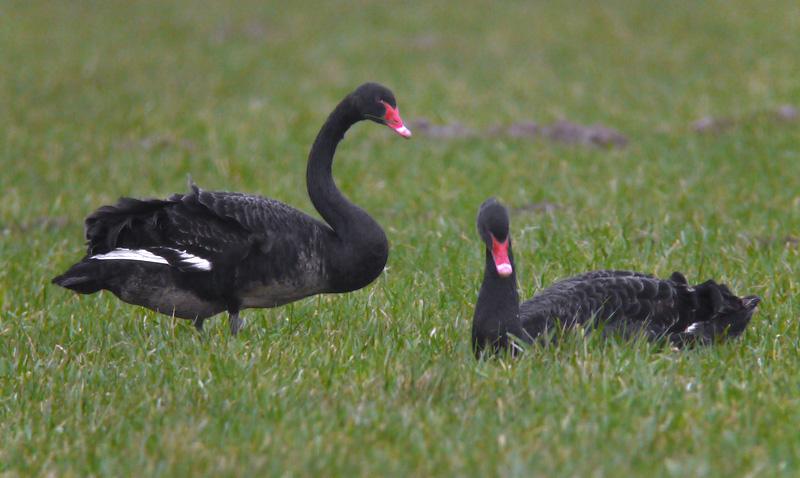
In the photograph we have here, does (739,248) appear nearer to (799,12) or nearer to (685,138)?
(685,138)

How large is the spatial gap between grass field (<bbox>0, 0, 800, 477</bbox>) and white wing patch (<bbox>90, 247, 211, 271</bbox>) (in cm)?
42

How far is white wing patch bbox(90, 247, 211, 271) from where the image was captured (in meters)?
6.11

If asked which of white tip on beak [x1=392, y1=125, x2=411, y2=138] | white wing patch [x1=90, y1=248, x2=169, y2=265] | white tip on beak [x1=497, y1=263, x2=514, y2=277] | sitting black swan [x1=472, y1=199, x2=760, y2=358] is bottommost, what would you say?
sitting black swan [x1=472, y1=199, x2=760, y2=358]

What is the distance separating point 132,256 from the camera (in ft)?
20.2

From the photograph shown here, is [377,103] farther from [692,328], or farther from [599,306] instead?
[692,328]

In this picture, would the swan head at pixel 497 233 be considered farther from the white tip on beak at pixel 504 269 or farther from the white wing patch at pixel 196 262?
the white wing patch at pixel 196 262

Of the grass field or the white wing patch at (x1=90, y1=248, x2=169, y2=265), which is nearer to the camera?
the grass field

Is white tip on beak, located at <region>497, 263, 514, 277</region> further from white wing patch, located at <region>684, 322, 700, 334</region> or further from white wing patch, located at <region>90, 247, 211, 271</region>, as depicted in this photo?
white wing patch, located at <region>90, 247, 211, 271</region>

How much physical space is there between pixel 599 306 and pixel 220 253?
1995 mm

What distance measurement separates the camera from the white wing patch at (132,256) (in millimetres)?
6133

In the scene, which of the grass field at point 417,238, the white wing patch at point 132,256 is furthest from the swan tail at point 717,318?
the white wing patch at point 132,256

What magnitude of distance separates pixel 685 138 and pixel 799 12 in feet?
33.2

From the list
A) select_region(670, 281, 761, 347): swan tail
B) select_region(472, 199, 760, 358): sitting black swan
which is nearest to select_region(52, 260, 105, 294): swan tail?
select_region(472, 199, 760, 358): sitting black swan

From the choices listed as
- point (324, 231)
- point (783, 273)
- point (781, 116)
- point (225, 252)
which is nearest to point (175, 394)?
point (225, 252)
